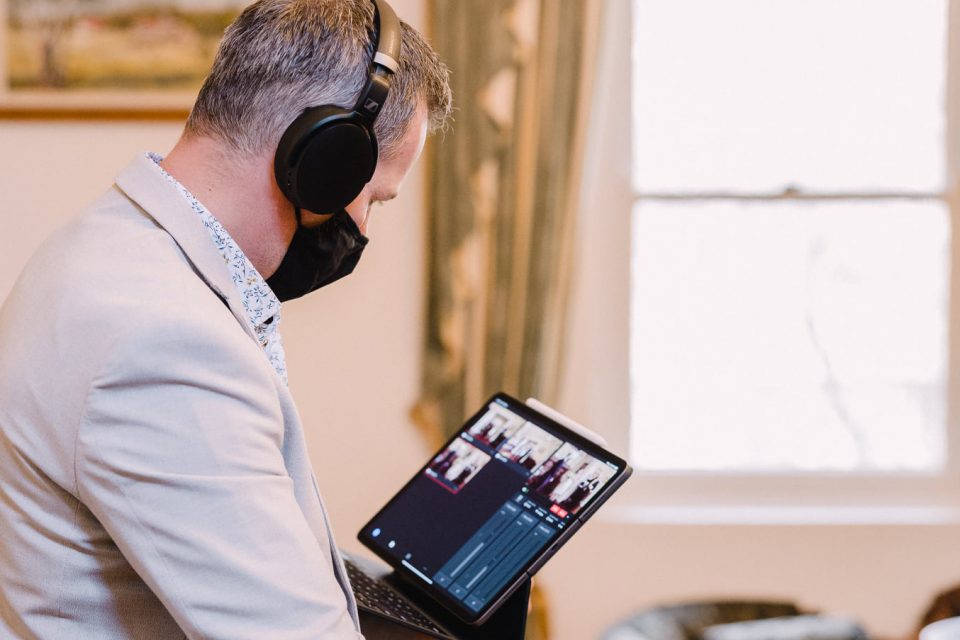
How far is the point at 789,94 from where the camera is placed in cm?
228

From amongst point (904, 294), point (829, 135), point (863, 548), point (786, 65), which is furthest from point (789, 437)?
point (786, 65)

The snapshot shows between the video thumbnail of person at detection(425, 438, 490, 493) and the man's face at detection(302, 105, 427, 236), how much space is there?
1.02 ft

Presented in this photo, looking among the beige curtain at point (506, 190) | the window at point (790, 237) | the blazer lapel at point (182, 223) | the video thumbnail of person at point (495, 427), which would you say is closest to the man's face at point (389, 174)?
the blazer lapel at point (182, 223)

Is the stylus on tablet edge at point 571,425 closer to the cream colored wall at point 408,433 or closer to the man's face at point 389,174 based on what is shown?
the man's face at point 389,174

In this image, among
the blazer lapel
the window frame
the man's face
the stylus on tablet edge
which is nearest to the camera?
the blazer lapel

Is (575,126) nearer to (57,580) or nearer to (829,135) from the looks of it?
(829,135)

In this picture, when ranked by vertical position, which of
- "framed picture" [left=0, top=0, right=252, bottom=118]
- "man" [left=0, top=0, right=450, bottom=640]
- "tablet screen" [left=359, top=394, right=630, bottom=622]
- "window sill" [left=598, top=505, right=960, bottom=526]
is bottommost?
"window sill" [left=598, top=505, right=960, bottom=526]

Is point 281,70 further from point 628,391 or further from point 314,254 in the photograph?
point 628,391

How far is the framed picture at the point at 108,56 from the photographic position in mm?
2109

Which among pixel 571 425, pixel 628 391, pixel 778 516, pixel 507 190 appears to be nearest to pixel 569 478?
pixel 571 425

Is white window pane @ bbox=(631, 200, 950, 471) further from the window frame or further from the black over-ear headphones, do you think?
the black over-ear headphones

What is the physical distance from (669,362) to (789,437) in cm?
35

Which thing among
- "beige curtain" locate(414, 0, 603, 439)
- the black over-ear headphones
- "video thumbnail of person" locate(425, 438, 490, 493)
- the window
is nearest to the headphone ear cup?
the black over-ear headphones

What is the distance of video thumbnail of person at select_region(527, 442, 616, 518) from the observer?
989mm
